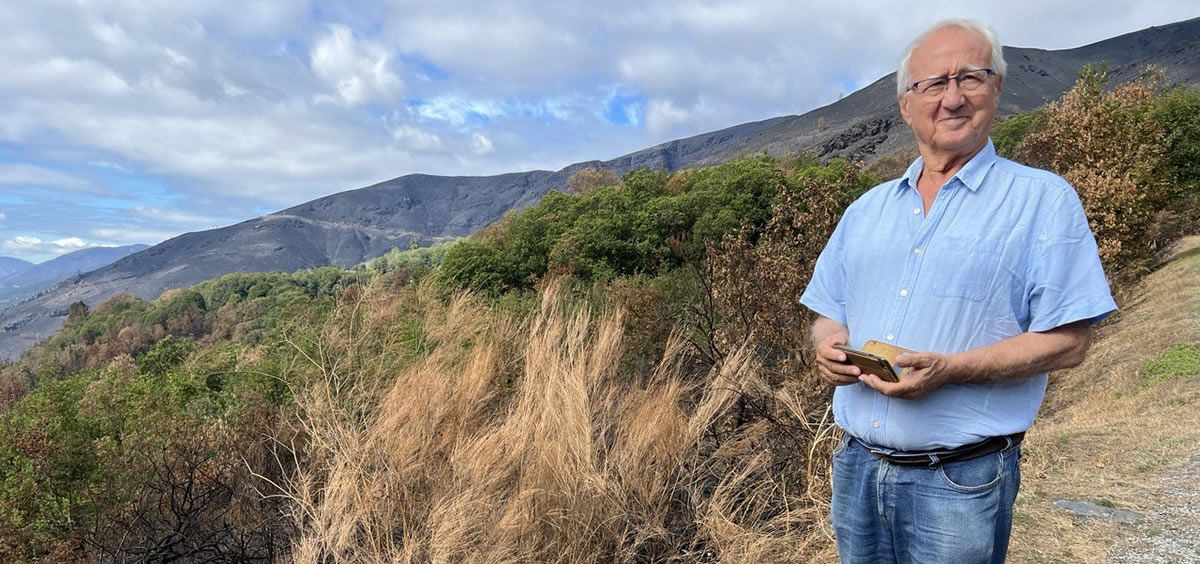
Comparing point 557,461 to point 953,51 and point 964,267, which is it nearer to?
Result: point 964,267

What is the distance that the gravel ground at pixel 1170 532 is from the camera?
304cm

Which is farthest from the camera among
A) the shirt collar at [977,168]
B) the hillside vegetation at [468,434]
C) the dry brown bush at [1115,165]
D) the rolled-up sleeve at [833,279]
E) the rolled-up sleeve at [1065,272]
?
the dry brown bush at [1115,165]

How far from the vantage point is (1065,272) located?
3.94 ft

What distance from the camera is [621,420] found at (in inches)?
124

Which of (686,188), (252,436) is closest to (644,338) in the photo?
(252,436)

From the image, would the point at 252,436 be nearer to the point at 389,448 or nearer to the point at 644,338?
the point at 389,448

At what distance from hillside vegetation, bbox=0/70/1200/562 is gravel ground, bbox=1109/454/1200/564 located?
54.2 inches

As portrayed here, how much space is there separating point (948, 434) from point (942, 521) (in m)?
0.18

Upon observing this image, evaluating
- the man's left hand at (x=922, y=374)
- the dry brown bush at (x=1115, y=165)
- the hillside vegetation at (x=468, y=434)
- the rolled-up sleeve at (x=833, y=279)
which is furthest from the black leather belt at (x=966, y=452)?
the dry brown bush at (x=1115, y=165)

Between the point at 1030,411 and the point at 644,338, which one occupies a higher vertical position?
the point at 1030,411

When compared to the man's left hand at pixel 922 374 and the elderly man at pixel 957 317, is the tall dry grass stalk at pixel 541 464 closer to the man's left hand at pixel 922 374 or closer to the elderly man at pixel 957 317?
the elderly man at pixel 957 317

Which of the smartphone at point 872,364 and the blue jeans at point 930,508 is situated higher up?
the smartphone at point 872,364

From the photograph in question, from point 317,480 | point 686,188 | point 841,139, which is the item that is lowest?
point 317,480

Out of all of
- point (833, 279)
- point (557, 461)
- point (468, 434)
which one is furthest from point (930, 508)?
point (468, 434)
